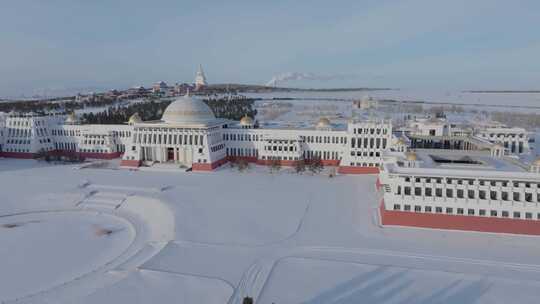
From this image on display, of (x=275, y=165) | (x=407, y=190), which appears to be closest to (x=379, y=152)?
(x=275, y=165)

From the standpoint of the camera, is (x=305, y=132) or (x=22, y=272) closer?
(x=22, y=272)

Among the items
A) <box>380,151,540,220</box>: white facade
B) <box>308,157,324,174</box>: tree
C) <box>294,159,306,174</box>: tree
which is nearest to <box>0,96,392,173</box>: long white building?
<box>308,157,324,174</box>: tree

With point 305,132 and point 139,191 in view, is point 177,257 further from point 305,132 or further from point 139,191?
point 305,132

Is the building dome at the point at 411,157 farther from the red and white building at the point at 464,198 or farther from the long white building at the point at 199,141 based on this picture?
the long white building at the point at 199,141

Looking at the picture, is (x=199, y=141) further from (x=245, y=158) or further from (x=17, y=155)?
(x=17, y=155)

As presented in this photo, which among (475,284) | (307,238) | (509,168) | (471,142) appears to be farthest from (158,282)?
(471,142)

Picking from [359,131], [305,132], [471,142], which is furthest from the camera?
[305,132]

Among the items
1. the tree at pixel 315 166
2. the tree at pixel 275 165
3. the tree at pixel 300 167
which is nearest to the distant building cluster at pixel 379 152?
the tree at pixel 275 165
